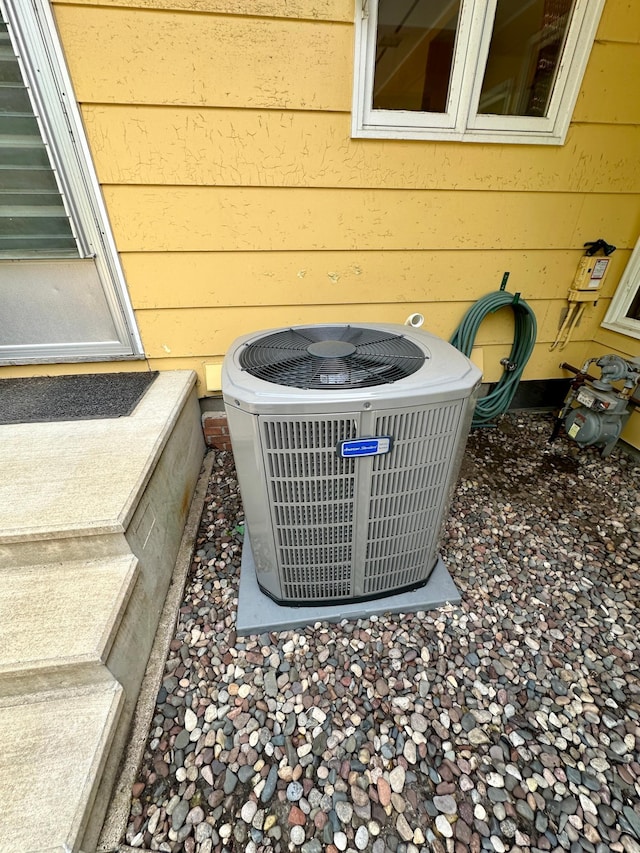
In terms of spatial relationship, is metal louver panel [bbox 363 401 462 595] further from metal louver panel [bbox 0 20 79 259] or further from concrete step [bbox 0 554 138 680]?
metal louver panel [bbox 0 20 79 259]

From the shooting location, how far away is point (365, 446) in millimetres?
964

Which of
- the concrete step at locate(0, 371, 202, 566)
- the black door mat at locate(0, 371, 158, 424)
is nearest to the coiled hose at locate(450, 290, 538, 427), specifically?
the concrete step at locate(0, 371, 202, 566)

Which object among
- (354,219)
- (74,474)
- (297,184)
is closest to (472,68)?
(354,219)

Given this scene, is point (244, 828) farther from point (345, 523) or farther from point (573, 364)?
point (573, 364)

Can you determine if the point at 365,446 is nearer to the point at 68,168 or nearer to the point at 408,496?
the point at 408,496

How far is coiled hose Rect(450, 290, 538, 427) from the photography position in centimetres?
→ 199

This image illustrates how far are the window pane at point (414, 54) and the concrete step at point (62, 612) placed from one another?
2162 mm

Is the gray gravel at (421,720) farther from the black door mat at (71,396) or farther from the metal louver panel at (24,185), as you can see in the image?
the metal louver panel at (24,185)

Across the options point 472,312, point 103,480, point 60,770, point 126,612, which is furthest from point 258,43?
point 60,770

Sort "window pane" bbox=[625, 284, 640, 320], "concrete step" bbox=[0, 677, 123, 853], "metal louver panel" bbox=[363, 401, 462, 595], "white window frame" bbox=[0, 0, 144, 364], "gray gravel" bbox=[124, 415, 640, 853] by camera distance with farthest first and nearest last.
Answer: "window pane" bbox=[625, 284, 640, 320] < "white window frame" bbox=[0, 0, 144, 364] < "metal louver panel" bbox=[363, 401, 462, 595] < "gray gravel" bbox=[124, 415, 640, 853] < "concrete step" bbox=[0, 677, 123, 853]

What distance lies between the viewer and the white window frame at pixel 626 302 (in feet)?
6.70

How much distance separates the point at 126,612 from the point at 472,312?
6.97ft

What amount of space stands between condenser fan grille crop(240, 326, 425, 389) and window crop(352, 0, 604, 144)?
102cm

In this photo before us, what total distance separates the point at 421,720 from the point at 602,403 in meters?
1.92
